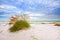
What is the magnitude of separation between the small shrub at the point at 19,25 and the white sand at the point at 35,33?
5 centimetres

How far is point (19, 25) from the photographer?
5.30 ft

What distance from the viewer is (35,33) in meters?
1.61

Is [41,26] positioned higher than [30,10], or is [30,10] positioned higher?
[30,10]

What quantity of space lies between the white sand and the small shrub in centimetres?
5

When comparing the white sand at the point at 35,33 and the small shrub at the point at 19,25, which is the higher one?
the small shrub at the point at 19,25

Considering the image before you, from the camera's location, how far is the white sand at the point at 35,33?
61.4 inches

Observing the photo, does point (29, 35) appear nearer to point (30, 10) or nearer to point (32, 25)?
point (32, 25)

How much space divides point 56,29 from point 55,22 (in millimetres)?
97

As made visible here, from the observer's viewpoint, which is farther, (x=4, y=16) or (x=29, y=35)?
(x=4, y=16)

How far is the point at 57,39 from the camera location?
5.01ft

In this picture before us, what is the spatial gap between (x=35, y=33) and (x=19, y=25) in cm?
22

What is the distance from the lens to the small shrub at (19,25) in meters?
1.62

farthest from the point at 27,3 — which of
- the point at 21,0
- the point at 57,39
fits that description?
the point at 57,39

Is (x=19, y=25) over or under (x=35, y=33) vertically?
over
